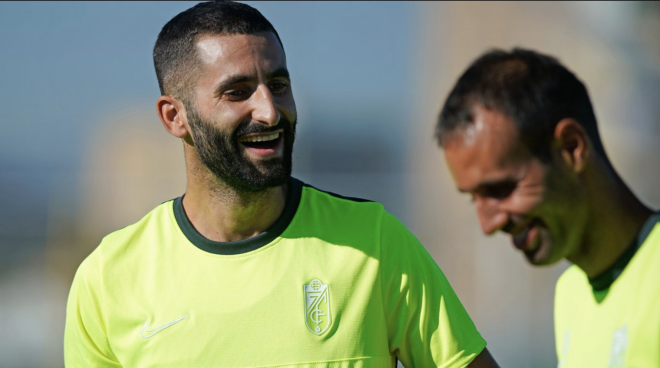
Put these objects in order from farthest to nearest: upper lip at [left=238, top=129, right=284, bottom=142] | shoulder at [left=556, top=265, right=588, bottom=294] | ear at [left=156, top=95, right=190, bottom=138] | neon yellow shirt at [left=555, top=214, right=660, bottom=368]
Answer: ear at [left=156, top=95, right=190, bottom=138], upper lip at [left=238, top=129, right=284, bottom=142], shoulder at [left=556, top=265, right=588, bottom=294], neon yellow shirt at [left=555, top=214, right=660, bottom=368]

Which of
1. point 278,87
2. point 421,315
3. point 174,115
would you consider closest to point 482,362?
point 421,315

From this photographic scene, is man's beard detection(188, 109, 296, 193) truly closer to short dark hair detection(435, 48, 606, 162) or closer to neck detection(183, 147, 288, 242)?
neck detection(183, 147, 288, 242)

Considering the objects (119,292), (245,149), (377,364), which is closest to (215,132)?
(245,149)

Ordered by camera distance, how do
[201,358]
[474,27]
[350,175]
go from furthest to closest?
[474,27], [350,175], [201,358]

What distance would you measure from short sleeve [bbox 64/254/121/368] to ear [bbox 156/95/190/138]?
600mm

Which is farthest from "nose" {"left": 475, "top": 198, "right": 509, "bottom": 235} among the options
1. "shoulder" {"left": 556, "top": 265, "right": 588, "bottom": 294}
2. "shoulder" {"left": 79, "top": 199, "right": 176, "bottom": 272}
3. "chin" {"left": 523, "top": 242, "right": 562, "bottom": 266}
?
"shoulder" {"left": 79, "top": 199, "right": 176, "bottom": 272}

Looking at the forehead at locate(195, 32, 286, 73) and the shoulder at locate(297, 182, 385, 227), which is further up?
the forehead at locate(195, 32, 286, 73)

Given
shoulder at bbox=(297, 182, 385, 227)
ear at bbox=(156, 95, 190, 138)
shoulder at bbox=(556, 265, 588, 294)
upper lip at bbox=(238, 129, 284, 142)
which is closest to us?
shoulder at bbox=(556, 265, 588, 294)

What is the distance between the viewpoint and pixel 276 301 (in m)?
2.99

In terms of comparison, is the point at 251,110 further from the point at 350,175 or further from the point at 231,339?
the point at 350,175

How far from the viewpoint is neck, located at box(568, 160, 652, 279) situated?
2029 mm

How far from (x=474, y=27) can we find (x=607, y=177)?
466 inches

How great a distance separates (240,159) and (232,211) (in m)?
0.21

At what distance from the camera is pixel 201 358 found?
9.62ft
